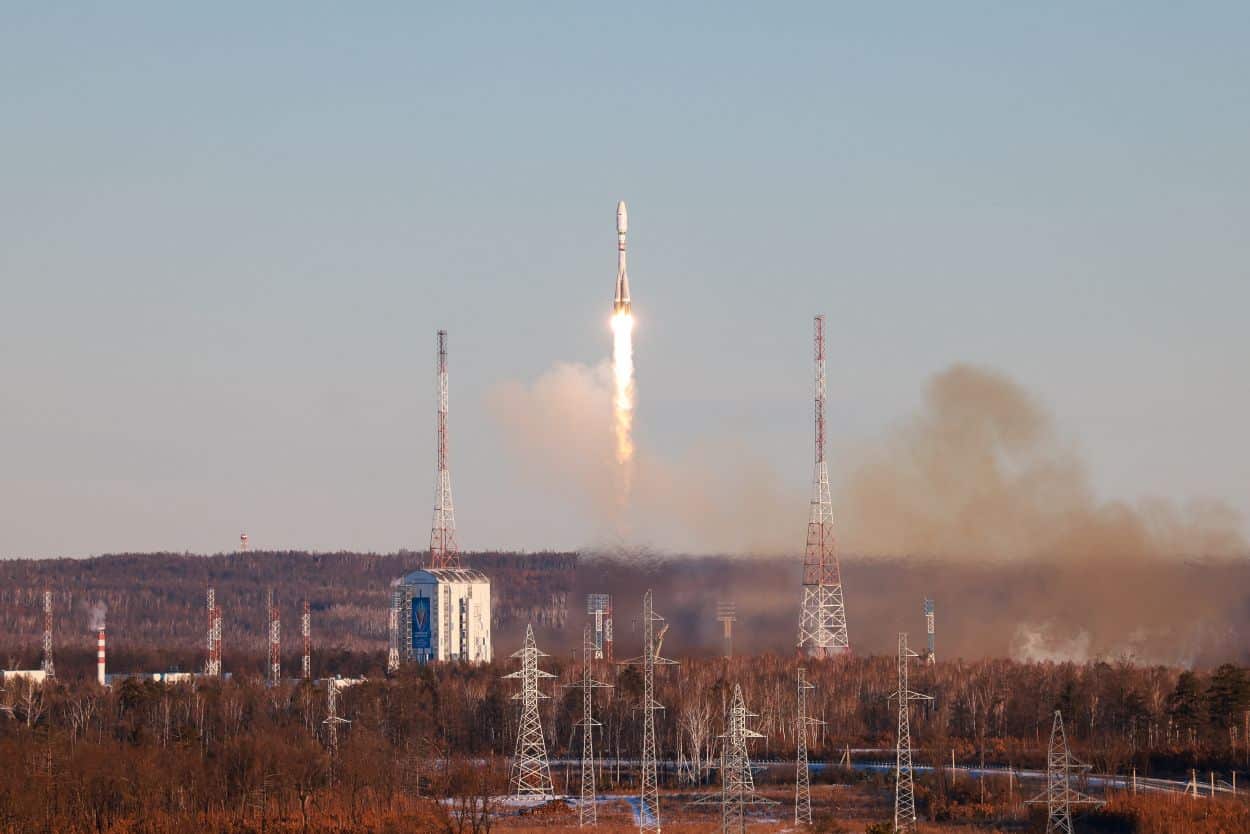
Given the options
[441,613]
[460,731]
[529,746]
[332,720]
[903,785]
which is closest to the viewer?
[903,785]

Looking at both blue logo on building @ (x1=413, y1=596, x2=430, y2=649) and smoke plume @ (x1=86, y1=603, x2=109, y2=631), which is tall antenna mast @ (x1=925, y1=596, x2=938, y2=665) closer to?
blue logo on building @ (x1=413, y1=596, x2=430, y2=649)

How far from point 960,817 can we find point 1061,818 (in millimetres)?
5541

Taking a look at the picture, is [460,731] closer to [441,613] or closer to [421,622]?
[441,613]

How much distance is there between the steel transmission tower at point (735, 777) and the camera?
66.1m

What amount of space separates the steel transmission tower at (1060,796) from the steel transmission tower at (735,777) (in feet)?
33.2

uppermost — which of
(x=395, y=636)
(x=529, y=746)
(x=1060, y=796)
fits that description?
(x=395, y=636)

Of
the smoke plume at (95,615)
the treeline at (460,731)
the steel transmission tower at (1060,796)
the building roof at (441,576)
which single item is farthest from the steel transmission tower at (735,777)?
the smoke plume at (95,615)

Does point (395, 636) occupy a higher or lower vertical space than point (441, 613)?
lower

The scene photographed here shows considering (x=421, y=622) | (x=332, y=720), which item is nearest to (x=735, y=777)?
(x=332, y=720)

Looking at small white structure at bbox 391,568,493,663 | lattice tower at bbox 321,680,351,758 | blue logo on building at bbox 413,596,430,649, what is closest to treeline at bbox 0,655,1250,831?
lattice tower at bbox 321,680,351,758

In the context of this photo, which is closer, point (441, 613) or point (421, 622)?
point (441, 613)

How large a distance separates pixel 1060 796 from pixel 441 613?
5424 centimetres

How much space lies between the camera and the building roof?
121 metres

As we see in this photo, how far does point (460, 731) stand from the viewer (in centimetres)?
10831
